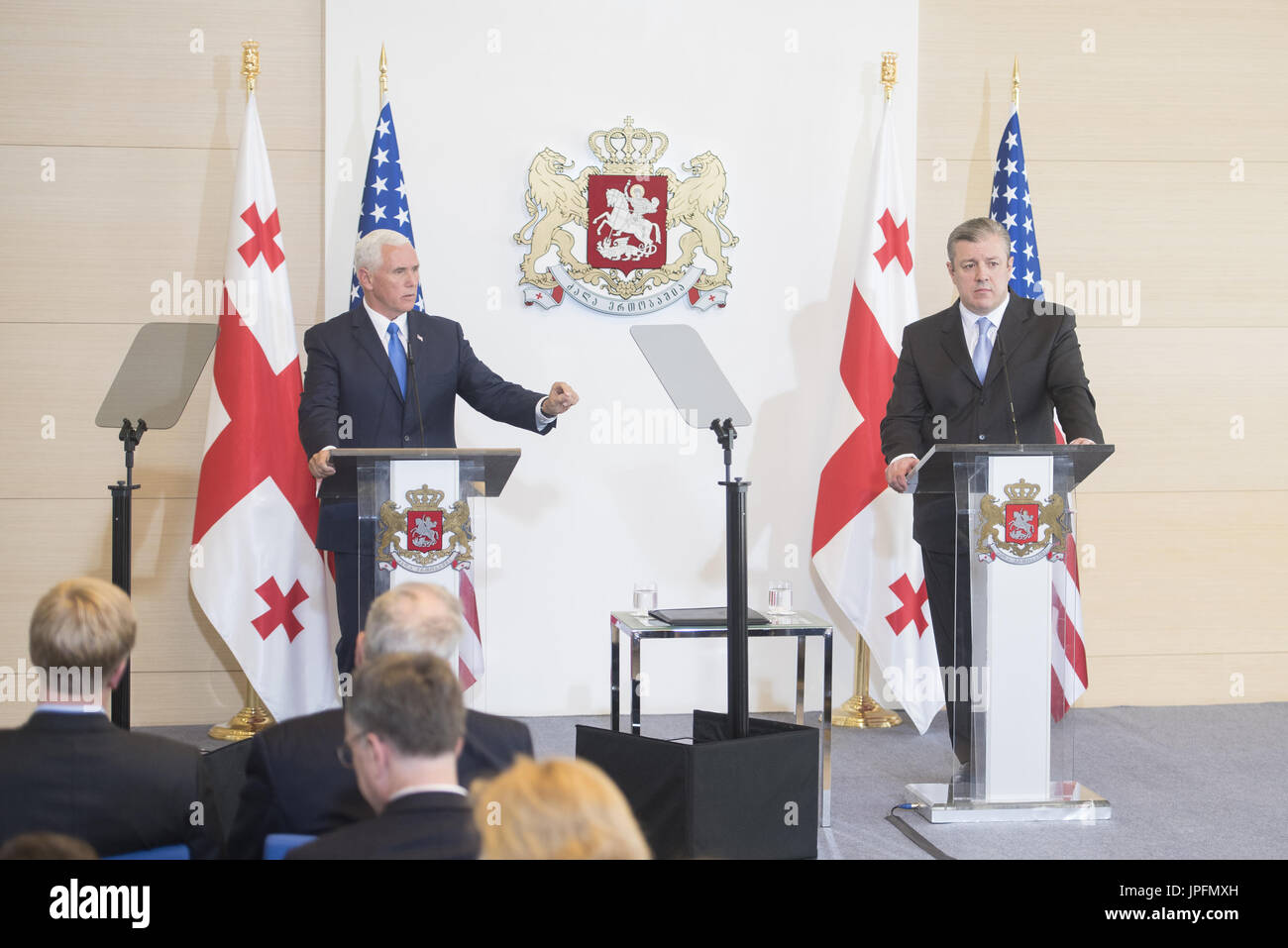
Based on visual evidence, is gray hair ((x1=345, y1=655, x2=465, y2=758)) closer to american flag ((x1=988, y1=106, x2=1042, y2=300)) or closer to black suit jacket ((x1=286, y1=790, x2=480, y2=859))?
black suit jacket ((x1=286, y1=790, x2=480, y2=859))

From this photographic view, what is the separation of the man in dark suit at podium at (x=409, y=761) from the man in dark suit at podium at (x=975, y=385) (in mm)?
2449

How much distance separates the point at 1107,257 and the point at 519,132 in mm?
2703

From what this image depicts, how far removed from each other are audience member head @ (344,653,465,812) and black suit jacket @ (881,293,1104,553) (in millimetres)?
2658

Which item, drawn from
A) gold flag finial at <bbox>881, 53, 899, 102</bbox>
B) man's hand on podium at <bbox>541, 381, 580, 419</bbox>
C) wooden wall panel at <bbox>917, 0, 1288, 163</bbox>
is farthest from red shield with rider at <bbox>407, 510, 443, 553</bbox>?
wooden wall panel at <bbox>917, 0, 1288, 163</bbox>

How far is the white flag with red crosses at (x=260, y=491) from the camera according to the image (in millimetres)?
4977

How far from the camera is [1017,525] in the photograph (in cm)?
378

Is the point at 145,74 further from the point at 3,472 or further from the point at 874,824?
the point at 874,824

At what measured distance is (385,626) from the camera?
7.13ft

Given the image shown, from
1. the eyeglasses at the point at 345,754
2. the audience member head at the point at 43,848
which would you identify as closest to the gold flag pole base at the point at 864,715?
the eyeglasses at the point at 345,754

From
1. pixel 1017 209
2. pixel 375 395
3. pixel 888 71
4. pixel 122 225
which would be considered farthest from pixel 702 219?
pixel 122 225

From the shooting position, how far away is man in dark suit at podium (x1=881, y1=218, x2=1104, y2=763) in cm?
404

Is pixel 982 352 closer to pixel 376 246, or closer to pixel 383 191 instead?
pixel 376 246

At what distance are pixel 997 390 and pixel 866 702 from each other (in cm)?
180
